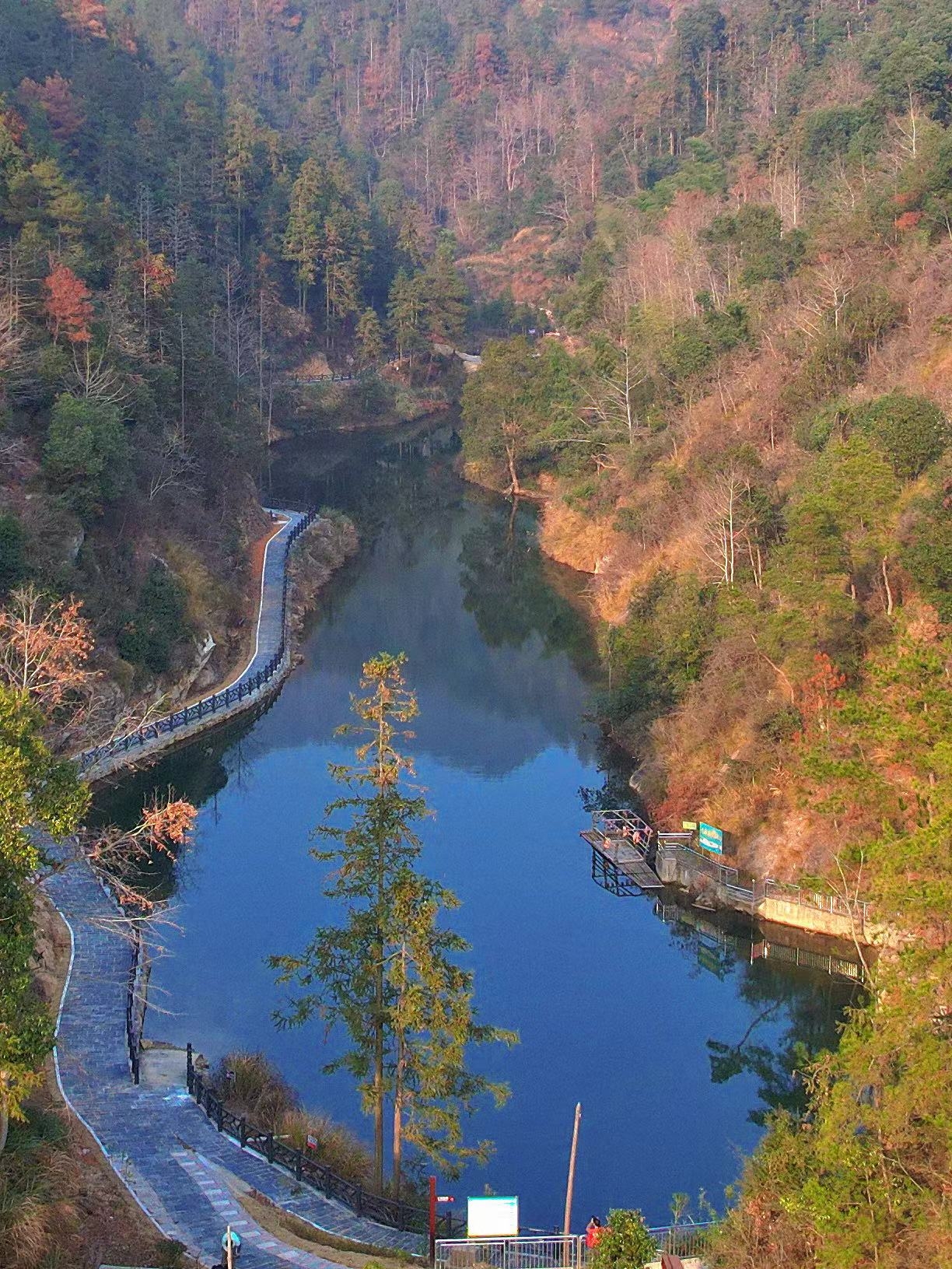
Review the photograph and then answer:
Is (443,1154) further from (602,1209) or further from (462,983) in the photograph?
(462,983)

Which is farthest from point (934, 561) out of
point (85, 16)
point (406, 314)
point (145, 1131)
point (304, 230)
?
point (85, 16)

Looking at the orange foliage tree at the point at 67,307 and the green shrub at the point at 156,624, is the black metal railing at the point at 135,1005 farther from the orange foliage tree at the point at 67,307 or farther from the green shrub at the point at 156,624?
the orange foliage tree at the point at 67,307

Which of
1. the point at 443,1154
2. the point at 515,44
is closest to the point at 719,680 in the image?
the point at 443,1154

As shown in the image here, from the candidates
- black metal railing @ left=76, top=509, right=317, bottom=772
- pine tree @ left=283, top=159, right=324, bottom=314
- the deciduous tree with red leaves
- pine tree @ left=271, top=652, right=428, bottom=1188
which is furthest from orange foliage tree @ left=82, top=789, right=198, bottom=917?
pine tree @ left=283, top=159, right=324, bottom=314

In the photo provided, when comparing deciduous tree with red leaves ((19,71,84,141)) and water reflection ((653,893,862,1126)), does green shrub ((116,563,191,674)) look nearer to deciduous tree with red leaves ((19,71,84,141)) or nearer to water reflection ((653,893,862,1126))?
water reflection ((653,893,862,1126))

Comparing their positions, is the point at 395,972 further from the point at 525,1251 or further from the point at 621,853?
the point at 621,853

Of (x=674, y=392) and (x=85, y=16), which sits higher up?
(x=85, y=16)

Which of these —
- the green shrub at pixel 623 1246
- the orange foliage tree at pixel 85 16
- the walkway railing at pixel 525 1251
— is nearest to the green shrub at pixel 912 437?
the walkway railing at pixel 525 1251
